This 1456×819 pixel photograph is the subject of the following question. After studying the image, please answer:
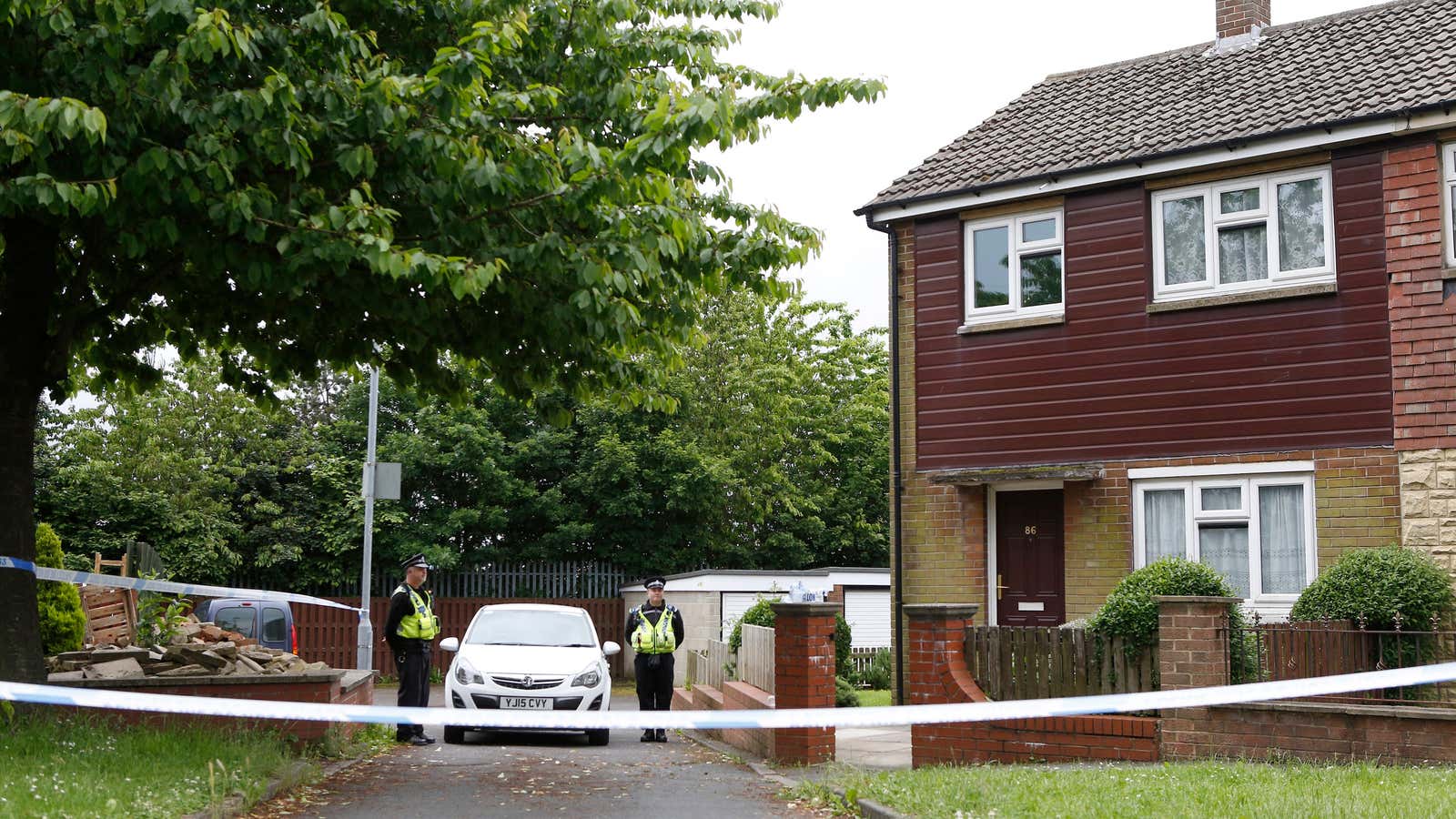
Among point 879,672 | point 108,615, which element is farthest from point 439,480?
point 108,615

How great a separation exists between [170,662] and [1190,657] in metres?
8.18

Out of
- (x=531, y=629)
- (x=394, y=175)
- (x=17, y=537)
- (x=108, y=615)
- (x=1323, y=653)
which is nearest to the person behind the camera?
(x=394, y=175)

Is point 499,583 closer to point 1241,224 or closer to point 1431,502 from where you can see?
point 1241,224

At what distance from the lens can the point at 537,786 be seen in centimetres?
1041

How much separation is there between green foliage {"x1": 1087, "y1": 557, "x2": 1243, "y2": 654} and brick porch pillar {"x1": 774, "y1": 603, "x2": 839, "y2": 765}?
223cm

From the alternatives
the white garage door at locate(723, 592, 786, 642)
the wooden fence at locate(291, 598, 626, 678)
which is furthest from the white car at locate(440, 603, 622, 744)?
the wooden fence at locate(291, 598, 626, 678)

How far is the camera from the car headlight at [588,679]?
1477 cm

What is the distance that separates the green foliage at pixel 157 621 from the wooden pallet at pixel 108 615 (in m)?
0.67

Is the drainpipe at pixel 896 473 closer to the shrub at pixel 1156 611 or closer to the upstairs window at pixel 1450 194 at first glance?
the shrub at pixel 1156 611

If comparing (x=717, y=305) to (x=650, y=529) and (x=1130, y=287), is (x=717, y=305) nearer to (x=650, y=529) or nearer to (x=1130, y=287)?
(x=650, y=529)

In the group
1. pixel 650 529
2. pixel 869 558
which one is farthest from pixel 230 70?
pixel 869 558

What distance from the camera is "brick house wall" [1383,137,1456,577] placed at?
1336cm

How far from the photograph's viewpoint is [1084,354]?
15.9m

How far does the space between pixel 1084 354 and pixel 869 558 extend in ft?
81.4
